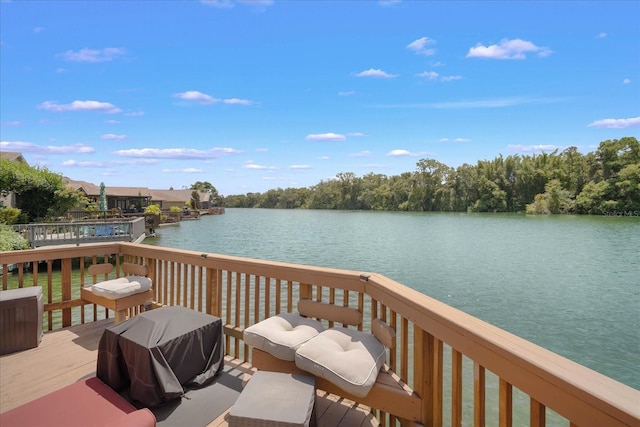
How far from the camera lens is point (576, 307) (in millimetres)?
9312

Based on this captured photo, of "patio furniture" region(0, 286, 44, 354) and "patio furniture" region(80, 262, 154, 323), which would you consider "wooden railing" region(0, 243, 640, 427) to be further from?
"patio furniture" region(0, 286, 44, 354)

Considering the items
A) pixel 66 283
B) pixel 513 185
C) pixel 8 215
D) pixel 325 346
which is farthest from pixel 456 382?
pixel 513 185

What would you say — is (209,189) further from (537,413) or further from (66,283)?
(537,413)

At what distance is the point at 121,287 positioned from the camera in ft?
10.5

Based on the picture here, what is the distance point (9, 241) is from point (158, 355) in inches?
470

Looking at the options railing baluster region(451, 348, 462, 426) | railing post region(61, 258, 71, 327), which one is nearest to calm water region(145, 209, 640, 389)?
railing baluster region(451, 348, 462, 426)

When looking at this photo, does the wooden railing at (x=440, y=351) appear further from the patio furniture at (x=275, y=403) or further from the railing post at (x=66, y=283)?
the patio furniture at (x=275, y=403)

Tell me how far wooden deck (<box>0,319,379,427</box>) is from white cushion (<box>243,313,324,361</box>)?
1.56 ft

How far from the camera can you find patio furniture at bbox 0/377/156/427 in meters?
1.39

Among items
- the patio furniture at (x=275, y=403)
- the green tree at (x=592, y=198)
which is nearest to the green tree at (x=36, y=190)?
the patio furniture at (x=275, y=403)

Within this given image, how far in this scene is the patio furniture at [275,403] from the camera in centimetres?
147

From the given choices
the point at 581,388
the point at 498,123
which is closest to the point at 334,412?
the point at 581,388

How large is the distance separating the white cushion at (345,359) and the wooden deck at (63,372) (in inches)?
18.5

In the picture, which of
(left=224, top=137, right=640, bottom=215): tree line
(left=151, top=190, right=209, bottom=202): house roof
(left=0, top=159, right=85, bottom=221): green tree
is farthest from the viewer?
(left=151, top=190, right=209, bottom=202): house roof
